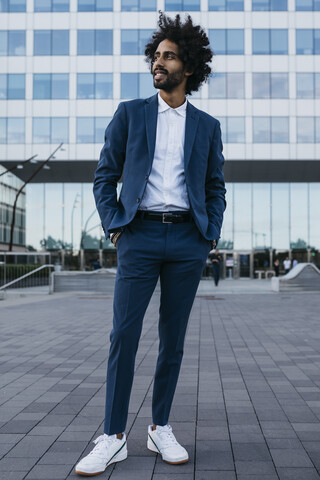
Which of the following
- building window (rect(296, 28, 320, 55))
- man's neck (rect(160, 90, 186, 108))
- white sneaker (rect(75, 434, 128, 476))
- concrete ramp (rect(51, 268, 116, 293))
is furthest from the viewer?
building window (rect(296, 28, 320, 55))

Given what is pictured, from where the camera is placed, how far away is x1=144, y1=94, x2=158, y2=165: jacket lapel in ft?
9.76

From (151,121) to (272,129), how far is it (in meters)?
33.6

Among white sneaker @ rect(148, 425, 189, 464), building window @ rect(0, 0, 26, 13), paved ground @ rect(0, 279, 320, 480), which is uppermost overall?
building window @ rect(0, 0, 26, 13)

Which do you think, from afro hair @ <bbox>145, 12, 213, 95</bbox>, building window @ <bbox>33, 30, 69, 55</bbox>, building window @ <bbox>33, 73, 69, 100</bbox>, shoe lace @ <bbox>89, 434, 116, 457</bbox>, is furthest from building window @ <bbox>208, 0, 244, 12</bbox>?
shoe lace @ <bbox>89, 434, 116, 457</bbox>

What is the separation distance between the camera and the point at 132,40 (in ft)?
116

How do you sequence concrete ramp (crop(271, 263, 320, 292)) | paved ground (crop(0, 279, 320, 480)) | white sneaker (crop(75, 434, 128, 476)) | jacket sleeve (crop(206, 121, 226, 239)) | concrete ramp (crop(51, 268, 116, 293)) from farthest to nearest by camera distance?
concrete ramp (crop(271, 263, 320, 292)) → concrete ramp (crop(51, 268, 116, 293)) → jacket sleeve (crop(206, 121, 226, 239)) → paved ground (crop(0, 279, 320, 480)) → white sneaker (crop(75, 434, 128, 476))

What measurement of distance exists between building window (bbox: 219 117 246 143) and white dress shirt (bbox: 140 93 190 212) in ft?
108

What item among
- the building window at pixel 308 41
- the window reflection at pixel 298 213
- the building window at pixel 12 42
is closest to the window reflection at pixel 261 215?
the window reflection at pixel 298 213

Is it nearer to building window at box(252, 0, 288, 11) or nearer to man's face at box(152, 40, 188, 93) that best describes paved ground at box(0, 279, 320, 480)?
man's face at box(152, 40, 188, 93)

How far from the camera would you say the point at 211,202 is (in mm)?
3219

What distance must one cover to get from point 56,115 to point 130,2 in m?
8.80

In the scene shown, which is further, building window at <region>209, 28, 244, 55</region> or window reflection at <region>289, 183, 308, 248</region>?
window reflection at <region>289, 183, 308, 248</region>

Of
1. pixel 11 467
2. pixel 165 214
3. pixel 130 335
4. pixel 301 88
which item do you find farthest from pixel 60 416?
pixel 301 88

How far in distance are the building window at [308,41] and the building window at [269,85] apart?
2.07m
